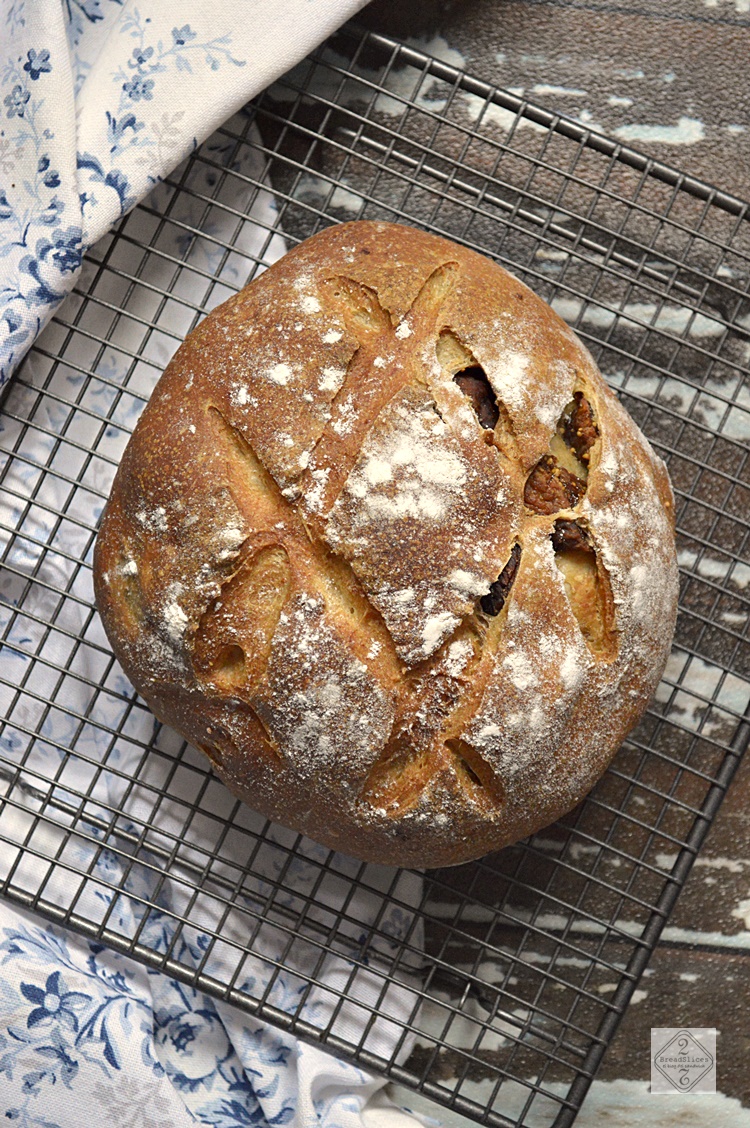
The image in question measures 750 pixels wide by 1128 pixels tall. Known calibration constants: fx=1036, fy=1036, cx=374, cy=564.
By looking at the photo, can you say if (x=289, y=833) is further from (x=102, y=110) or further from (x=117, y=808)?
(x=102, y=110)

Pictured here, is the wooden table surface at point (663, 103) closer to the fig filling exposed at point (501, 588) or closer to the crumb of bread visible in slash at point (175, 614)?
the fig filling exposed at point (501, 588)

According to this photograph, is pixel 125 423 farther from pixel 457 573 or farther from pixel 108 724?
pixel 457 573

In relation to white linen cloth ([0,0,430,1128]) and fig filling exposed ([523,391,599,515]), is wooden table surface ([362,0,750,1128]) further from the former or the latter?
fig filling exposed ([523,391,599,515])

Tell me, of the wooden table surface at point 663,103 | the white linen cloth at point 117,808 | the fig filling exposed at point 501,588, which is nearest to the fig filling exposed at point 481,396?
the fig filling exposed at point 501,588

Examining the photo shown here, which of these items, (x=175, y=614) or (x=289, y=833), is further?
(x=289, y=833)

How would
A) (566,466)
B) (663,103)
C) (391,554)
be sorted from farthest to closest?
(663,103)
(566,466)
(391,554)

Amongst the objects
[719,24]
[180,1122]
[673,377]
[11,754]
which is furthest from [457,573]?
[719,24]

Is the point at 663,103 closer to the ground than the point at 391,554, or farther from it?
farther from it

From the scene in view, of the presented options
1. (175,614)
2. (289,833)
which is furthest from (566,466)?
(289,833)
